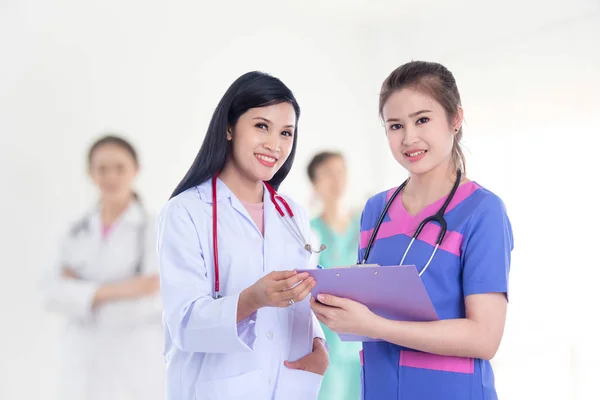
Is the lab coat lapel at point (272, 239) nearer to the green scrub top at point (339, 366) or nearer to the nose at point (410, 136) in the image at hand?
the nose at point (410, 136)

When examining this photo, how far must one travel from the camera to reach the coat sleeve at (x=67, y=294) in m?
3.09

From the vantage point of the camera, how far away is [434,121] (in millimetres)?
1404

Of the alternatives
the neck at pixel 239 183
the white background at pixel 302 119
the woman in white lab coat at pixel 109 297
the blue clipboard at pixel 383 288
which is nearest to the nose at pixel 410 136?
the blue clipboard at pixel 383 288

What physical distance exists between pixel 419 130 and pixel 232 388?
0.71 metres

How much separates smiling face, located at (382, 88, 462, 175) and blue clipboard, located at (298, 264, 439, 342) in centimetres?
31

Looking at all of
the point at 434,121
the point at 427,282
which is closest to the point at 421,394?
the point at 427,282

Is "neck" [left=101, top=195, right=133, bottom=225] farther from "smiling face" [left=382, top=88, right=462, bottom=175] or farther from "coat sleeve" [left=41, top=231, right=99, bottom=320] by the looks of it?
"smiling face" [left=382, top=88, right=462, bottom=175]

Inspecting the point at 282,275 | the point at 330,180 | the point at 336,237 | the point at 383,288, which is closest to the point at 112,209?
the point at 336,237

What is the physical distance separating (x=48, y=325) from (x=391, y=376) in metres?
2.26

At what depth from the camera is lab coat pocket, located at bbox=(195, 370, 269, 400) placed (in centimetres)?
142

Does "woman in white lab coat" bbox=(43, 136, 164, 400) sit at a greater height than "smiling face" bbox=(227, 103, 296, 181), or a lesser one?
lesser

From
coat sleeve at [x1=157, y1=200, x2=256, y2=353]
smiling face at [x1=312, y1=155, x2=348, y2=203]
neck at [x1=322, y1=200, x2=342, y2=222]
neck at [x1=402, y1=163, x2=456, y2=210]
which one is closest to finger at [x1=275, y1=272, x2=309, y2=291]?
coat sleeve at [x1=157, y1=200, x2=256, y2=353]

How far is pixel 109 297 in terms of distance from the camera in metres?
3.13

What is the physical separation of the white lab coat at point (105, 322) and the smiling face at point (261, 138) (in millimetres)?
1767
